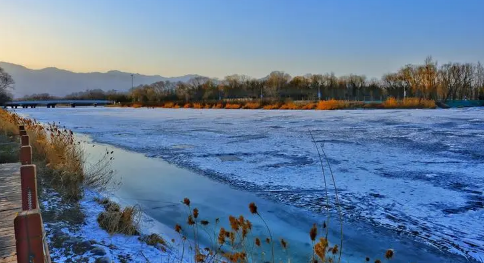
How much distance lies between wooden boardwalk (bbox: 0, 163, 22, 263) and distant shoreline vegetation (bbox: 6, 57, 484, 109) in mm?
34595

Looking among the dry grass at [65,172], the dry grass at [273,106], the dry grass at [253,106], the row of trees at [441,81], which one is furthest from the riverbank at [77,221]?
the row of trees at [441,81]

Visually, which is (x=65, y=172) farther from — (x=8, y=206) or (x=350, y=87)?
(x=350, y=87)

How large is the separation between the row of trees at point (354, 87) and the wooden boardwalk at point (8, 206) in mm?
49763

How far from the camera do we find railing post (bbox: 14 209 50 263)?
1.43 meters

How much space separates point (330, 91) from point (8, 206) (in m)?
79.3

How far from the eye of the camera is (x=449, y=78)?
216 ft

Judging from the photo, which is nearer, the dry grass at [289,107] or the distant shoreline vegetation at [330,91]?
the dry grass at [289,107]

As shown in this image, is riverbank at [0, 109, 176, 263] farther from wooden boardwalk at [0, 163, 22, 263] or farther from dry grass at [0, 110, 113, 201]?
wooden boardwalk at [0, 163, 22, 263]

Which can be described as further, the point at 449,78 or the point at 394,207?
the point at 449,78

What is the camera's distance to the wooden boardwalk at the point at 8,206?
3.41m

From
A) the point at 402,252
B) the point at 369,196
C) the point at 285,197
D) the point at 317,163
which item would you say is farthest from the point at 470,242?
the point at 317,163

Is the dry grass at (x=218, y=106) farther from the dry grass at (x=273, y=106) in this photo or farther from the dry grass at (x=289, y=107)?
the dry grass at (x=289, y=107)

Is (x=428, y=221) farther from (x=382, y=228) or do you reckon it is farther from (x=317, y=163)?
(x=317, y=163)

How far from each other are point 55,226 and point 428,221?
15.2 feet
